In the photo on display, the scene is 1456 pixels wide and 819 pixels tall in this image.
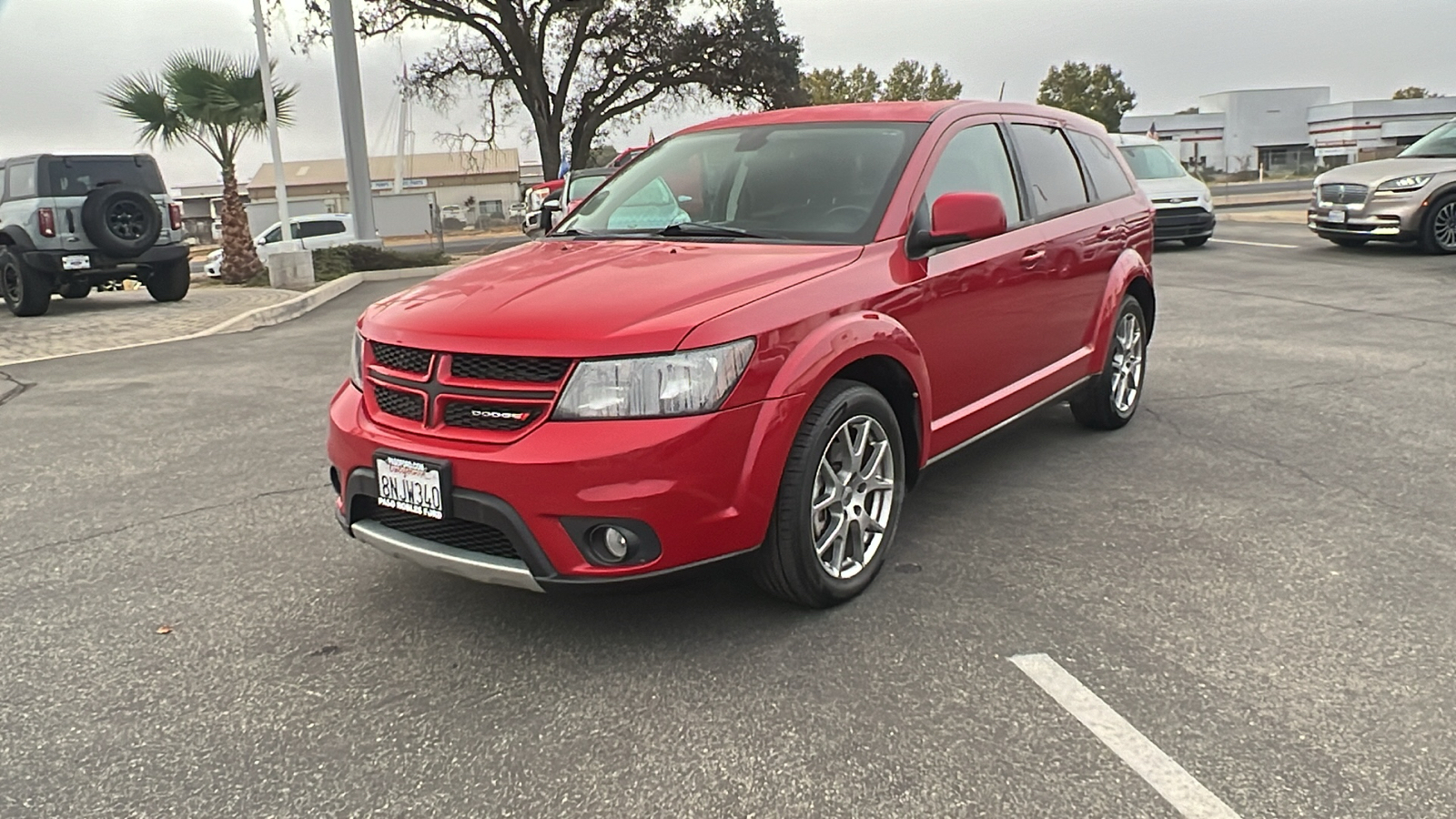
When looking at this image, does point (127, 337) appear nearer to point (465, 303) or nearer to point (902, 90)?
point (465, 303)

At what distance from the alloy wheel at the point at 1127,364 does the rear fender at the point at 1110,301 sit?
0.19m

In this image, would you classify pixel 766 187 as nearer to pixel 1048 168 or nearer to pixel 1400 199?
pixel 1048 168

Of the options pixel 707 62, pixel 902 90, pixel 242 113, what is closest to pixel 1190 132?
pixel 902 90

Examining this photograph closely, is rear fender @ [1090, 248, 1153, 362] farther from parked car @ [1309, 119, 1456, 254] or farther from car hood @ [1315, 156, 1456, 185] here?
car hood @ [1315, 156, 1456, 185]

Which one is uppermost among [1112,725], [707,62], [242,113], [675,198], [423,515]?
[707,62]

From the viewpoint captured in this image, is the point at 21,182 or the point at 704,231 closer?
the point at 704,231

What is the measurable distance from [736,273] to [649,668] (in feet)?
4.16

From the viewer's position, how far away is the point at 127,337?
11281mm

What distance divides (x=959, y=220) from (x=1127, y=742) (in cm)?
189

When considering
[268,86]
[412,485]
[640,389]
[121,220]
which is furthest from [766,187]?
[268,86]

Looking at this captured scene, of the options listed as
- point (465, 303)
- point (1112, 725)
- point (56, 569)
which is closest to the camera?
point (1112, 725)

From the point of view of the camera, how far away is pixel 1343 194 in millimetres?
14648

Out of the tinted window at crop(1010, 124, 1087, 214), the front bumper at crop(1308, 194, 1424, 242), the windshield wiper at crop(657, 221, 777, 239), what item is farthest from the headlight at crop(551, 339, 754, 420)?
the front bumper at crop(1308, 194, 1424, 242)

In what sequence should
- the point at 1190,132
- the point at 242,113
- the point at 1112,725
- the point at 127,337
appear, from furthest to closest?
the point at 1190,132
the point at 242,113
the point at 127,337
the point at 1112,725
